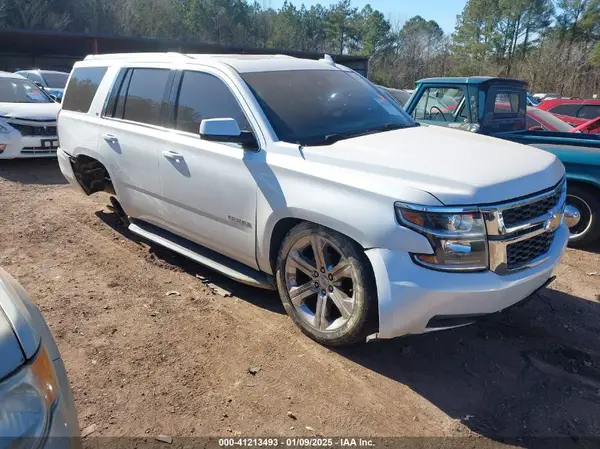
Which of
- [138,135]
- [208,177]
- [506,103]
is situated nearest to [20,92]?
[138,135]

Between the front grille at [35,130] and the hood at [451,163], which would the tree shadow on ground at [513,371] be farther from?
the front grille at [35,130]

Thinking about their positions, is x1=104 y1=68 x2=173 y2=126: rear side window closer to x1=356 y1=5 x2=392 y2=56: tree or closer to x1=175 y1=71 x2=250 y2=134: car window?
x1=175 y1=71 x2=250 y2=134: car window

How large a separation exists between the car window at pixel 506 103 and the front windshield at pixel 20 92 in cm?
852

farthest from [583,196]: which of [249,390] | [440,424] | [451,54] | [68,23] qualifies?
[451,54]

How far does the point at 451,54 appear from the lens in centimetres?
5984

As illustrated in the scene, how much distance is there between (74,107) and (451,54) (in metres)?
60.9

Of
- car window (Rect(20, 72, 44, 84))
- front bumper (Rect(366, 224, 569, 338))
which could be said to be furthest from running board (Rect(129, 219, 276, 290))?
car window (Rect(20, 72, 44, 84))

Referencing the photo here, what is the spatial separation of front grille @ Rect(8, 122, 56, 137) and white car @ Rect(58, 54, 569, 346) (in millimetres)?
4489

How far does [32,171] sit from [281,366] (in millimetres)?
7649

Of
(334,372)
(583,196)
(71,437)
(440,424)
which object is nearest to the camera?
(71,437)

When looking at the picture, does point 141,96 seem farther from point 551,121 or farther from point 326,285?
point 551,121

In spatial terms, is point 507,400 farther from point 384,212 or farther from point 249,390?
→ point 249,390

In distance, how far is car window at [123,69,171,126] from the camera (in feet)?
14.8

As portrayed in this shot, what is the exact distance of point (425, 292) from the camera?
2809 mm
